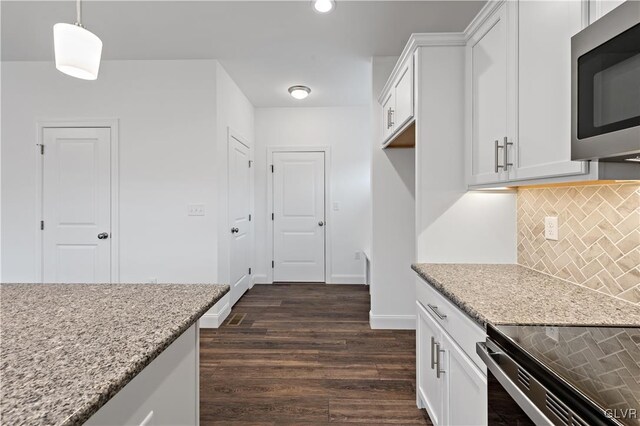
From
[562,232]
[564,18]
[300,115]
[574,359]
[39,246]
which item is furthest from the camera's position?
[300,115]

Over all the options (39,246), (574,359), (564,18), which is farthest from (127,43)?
(574,359)

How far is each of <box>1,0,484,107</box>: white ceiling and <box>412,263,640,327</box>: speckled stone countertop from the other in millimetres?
1955

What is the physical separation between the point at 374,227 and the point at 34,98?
12.1ft

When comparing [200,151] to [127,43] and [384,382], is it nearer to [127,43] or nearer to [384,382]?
[127,43]

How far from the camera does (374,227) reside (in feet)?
10.7

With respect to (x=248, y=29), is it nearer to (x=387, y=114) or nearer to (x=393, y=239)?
(x=387, y=114)

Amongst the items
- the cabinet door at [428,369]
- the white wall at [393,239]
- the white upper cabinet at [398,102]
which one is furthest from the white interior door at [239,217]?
the cabinet door at [428,369]

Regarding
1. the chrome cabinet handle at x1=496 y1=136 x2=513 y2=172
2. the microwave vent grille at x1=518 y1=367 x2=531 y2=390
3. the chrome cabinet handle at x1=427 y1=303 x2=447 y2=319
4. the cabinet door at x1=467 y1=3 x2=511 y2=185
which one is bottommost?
the chrome cabinet handle at x1=427 y1=303 x2=447 y2=319

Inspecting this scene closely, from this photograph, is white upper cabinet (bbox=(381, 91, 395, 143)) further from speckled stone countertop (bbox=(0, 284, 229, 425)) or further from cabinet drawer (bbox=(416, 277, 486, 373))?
speckled stone countertop (bbox=(0, 284, 229, 425))

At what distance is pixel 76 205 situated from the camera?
3465mm

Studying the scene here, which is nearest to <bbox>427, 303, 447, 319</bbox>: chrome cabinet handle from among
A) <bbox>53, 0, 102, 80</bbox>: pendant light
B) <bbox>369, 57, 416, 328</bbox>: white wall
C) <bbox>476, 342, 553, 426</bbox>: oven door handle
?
<bbox>476, 342, 553, 426</bbox>: oven door handle

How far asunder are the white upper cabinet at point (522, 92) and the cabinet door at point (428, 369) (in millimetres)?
784

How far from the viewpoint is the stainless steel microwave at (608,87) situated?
34.1 inches

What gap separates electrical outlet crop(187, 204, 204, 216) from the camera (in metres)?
3.38
